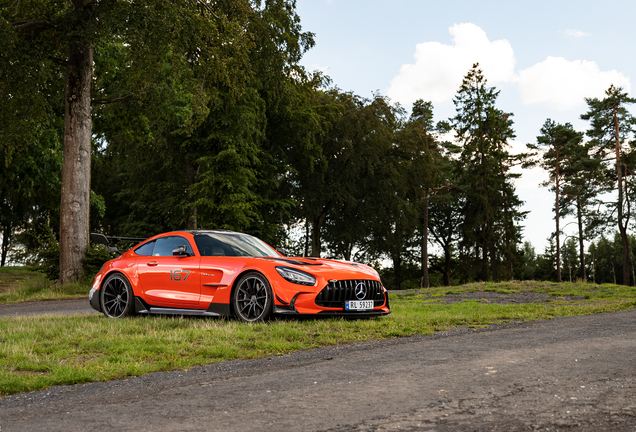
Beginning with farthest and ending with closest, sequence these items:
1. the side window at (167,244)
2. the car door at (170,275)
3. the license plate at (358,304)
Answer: the side window at (167,244), the car door at (170,275), the license plate at (358,304)

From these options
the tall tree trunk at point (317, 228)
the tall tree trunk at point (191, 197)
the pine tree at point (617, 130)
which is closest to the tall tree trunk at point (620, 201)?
the pine tree at point (617, 130)

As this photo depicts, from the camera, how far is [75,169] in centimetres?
1842

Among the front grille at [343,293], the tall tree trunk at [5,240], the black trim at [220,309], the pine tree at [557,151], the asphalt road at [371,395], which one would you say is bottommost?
the asphalt road at [371,395]

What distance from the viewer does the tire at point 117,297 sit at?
33.1 feet

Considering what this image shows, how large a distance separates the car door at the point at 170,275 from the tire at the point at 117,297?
338 mm

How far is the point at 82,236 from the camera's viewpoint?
733 inches

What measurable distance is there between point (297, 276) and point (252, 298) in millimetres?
769

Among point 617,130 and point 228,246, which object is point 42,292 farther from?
point 617,130

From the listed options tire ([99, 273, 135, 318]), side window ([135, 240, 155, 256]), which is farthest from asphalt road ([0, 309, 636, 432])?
side window ([135, 240, 155, 256])

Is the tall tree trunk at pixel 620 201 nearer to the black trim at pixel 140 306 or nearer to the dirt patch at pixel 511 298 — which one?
the dirt patch at pixel 511 298

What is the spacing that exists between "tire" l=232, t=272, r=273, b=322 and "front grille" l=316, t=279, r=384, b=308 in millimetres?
762

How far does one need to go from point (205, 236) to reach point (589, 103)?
163 feet

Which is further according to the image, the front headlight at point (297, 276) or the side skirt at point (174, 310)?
the side skirt at point (174, 310)

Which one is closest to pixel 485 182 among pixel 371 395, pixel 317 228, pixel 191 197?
pixel 317 228
